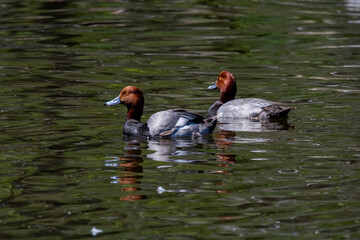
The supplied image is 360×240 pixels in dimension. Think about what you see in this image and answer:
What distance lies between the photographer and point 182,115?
1100 cm

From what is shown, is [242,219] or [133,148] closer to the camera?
[242,219]

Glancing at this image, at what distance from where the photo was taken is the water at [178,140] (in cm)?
727

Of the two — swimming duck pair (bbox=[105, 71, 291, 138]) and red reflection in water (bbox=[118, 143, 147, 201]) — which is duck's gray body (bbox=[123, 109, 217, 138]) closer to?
swimming duck pair (bbox=[105, 71, 291, 138])

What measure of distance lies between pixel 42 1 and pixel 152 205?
58.7 ft

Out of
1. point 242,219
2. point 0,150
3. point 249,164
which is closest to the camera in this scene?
point 242,219

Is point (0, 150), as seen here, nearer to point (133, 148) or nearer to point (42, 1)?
point (133, 148)

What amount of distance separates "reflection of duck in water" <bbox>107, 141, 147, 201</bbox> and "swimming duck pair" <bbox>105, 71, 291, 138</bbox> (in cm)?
55

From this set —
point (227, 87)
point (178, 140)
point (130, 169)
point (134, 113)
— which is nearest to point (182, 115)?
point (178, 140)

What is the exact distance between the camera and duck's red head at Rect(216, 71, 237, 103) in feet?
43.6

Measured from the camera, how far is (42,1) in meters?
24.6

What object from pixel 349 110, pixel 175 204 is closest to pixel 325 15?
pixel 349 110

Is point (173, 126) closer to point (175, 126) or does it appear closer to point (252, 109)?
point (175, 126)

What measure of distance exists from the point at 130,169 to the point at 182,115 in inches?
81.6

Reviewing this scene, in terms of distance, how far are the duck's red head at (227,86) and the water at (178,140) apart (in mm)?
403
